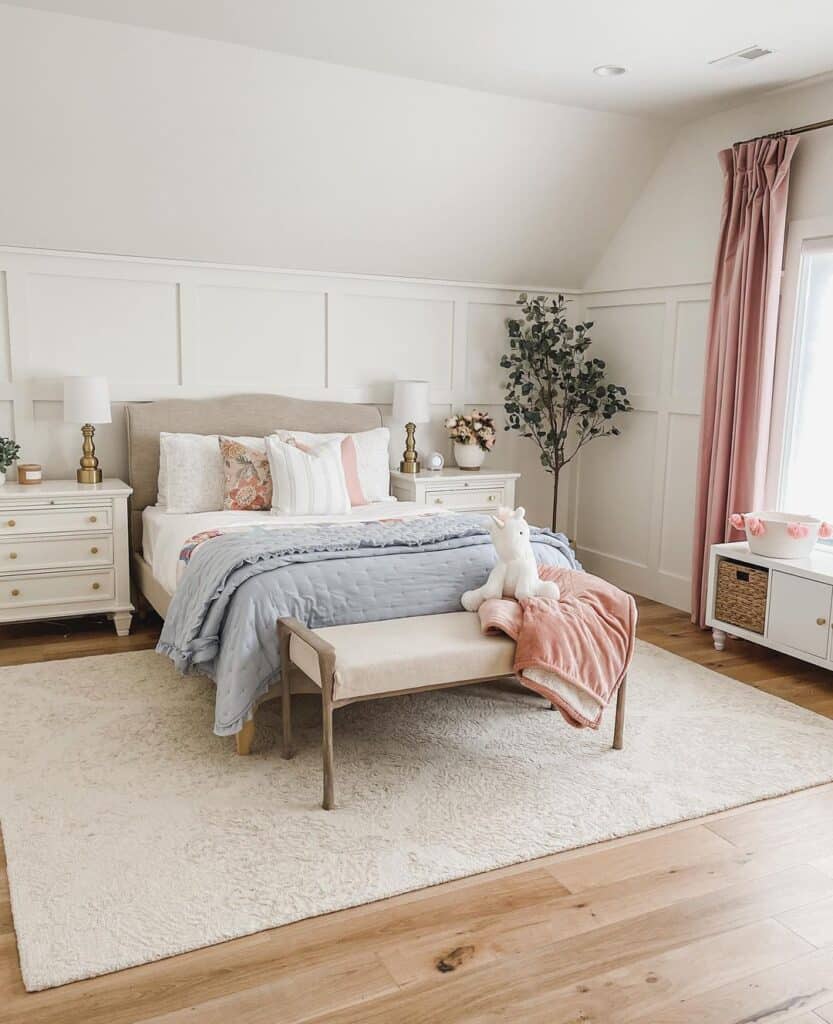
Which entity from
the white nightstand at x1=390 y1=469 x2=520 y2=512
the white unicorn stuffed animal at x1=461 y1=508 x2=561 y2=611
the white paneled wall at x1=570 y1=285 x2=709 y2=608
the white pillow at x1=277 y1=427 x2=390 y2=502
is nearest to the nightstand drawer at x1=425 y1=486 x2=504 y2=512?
the white nightstand at x1=390 y1=469 x2=520 y2=512

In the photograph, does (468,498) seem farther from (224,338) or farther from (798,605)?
(798,605)

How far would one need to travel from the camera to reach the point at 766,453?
4492mm

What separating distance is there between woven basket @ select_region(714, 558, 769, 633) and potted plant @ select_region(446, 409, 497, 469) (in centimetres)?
169

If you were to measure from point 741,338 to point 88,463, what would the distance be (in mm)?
3288

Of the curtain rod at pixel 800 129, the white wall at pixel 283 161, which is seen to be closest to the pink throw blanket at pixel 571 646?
the curtain rod at pixel 800 129

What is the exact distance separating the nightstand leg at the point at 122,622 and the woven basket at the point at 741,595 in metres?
2.88

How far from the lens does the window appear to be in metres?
4.29

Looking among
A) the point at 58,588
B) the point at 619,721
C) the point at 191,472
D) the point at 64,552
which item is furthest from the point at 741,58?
the point at 58,588

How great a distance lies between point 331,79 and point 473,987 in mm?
3772

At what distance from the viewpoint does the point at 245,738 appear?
10.3 ft

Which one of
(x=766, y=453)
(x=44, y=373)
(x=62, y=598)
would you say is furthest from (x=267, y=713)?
(x=766, y=453)

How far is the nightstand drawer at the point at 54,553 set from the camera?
13.9ft

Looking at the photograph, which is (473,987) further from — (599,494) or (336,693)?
(599,494)

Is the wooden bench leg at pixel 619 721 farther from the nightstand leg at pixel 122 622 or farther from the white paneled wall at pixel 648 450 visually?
the nightstand leg at pixel 122 622
